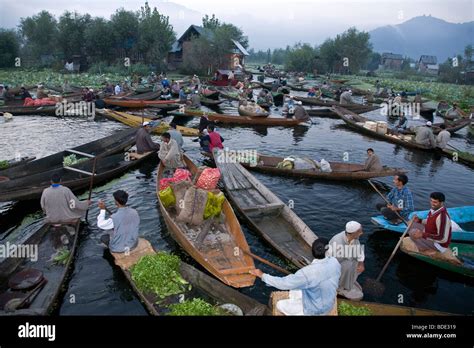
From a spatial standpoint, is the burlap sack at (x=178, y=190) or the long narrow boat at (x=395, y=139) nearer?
the burlap sack at (x=178, y=190)

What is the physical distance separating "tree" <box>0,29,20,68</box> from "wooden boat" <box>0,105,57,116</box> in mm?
32832

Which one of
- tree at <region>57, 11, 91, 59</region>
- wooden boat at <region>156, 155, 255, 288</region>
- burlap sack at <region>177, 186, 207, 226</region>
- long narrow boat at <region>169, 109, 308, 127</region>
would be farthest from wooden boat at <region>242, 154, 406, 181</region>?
tree at <region>57, 11, 91, 59</region>

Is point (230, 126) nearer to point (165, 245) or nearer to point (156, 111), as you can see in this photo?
point (156, 111)

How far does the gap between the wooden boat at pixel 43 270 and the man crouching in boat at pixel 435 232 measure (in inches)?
339

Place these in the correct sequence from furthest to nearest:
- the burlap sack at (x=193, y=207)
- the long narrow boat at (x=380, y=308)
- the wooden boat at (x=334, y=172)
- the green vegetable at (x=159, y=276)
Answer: the wooden boat at (x=334, y=172) → the burlap sack at (x=193, y=207) → the green vegetable at (x=159, y=276) → the long narrow boat at (x=380, y=308)

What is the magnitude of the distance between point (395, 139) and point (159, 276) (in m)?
18.1

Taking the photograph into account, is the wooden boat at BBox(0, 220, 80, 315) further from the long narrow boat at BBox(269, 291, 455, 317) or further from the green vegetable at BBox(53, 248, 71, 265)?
the long narrow boat at BBox(269, 291, 455, 317)

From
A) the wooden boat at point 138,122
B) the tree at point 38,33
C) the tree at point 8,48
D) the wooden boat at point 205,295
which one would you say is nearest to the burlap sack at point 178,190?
the wooden boat at point 205,295

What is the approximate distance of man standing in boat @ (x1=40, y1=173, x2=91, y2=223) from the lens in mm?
8719

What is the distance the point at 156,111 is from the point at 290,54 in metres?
64.1

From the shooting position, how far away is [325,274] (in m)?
5.10

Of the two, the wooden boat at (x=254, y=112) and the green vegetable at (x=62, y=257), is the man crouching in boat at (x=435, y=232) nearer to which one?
the green vegetable at (x=62, y=257)

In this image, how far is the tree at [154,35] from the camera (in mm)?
53312
